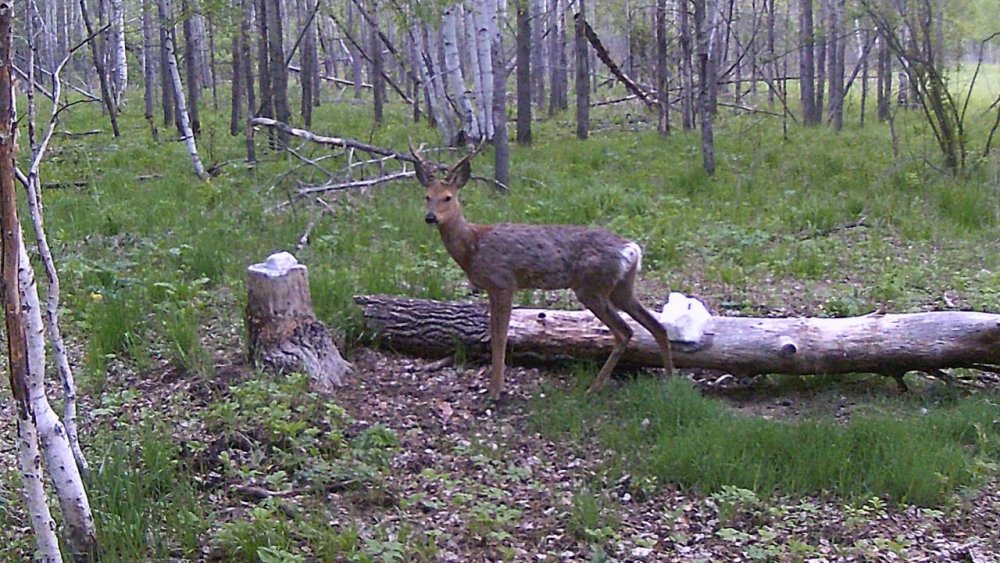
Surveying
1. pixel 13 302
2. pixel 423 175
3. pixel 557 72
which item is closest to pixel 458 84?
pixel 557 72

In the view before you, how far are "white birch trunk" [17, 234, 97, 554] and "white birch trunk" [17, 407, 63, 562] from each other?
86mm

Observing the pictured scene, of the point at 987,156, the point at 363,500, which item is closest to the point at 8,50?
the point at 363,500

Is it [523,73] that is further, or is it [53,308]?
[523,73]

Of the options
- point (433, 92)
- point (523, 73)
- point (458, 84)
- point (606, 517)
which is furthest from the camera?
point (433, 92)

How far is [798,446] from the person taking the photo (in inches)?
199

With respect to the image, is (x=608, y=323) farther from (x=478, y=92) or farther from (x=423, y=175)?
(x=478, y=92)

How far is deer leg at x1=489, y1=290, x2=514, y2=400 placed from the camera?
6.29 meters

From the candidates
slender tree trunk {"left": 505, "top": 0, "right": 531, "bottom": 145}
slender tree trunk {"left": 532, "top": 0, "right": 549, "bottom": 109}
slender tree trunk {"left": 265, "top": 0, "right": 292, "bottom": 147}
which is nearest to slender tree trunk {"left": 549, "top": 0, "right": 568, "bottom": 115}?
slender tree trunk {"left": 532, "top": 0, "right": 549, "bottom": 109}

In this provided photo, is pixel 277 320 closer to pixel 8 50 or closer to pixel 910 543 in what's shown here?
pixel 8 50

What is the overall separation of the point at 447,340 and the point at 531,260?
825 mm

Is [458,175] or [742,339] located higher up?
[458,175]

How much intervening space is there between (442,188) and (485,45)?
8811 mm

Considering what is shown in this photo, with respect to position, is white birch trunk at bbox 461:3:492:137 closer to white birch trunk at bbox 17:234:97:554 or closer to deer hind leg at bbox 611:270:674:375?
deer hind leg at bbox 611:270:674:375

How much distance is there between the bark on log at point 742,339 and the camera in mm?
5918
